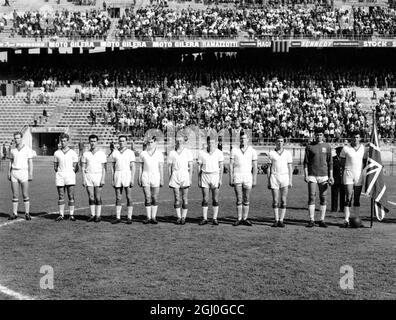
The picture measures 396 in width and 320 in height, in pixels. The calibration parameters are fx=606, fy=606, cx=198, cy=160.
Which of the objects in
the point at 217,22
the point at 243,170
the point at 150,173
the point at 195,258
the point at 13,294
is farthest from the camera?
the point at 217,22

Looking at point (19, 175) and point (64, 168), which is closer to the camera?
point (64, 168)

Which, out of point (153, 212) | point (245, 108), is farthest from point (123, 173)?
point (245, 108)

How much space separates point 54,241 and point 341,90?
33857 millimetres

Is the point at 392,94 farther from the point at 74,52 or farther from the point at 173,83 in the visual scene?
the point at 74,52

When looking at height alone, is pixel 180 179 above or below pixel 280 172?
below

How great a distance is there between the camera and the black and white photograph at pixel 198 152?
994 centimetres

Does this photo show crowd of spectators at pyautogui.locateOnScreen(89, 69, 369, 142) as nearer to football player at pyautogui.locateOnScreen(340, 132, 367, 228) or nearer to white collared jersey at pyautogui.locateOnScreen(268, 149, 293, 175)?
football player at pyautogui.locateOnScreen(340, 132, 367, 228)

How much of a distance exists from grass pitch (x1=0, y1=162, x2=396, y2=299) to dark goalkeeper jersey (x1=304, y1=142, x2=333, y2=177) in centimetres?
133

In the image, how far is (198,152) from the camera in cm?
2548

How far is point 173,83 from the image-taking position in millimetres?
46188

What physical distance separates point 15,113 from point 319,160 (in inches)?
1314

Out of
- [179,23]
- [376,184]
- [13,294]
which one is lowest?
[13,294]

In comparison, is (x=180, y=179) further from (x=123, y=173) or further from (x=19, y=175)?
(x=19, y=175)
